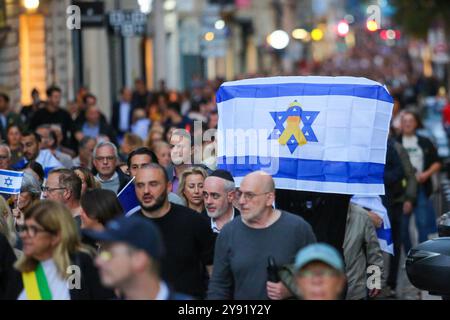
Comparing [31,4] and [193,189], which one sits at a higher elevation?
[31,4]

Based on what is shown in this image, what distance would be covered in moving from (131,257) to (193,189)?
5506 mm

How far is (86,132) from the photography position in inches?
850

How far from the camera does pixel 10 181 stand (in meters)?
11.9

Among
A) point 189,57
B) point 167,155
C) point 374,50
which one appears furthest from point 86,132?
point 374,50

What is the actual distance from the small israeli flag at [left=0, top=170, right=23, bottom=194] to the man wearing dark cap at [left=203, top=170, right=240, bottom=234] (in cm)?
179

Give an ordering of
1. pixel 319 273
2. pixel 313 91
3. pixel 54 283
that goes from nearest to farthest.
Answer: pixel 319 273
pixel 54 283
pixel 313 91

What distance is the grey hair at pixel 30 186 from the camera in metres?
11.9

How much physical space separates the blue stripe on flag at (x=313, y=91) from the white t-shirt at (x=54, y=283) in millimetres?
4002

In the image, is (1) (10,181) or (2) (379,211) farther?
(2) (379,211)

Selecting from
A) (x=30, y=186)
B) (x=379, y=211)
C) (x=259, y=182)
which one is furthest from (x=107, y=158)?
(x=259, y=182)

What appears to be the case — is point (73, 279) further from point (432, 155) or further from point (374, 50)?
point (374, 50)

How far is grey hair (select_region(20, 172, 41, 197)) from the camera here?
39.0 feet

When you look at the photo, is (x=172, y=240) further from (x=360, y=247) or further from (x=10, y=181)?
(x=10, y=181)
